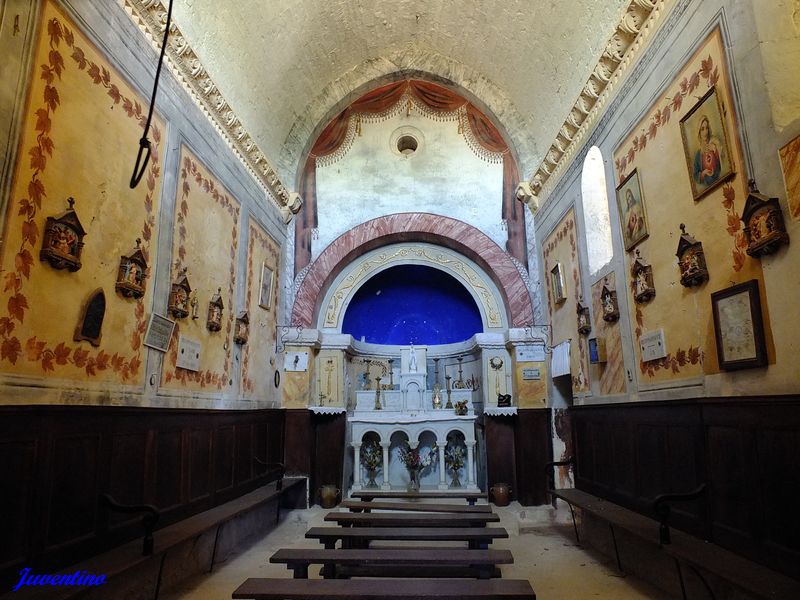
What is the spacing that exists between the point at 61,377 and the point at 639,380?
517cm

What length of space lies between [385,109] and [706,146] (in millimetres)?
7728

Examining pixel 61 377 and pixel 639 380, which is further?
pixel 639 380

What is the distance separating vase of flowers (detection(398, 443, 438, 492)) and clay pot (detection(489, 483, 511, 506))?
4.58ft

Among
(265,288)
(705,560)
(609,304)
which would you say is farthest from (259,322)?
(705,560)

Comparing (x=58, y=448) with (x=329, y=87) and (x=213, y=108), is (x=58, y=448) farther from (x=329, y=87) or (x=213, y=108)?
(x=329, y=87)

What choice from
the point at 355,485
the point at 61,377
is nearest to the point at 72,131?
the point at 61,377

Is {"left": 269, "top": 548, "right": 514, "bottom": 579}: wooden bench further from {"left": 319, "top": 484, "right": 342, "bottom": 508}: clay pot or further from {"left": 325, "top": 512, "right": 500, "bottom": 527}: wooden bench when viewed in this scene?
{"left": 319, "top": 484, "right": 342, "bottom": 508}: clay pot

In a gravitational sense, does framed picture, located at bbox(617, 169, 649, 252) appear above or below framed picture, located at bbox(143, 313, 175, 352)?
above

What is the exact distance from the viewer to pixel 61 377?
3775mm

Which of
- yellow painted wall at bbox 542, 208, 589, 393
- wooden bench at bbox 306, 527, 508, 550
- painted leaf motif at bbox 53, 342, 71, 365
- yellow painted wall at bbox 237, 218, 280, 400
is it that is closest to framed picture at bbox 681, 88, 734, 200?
yellow painted wall at bbox 542, 208, 589, 393

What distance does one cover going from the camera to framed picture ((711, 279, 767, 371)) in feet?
11.6

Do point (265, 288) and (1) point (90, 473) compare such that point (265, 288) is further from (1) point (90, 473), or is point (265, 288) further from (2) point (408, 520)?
(1) point (90, 473)

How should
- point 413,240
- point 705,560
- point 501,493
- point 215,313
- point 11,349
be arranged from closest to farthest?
point 11,349, point 705,560, point 215,313, point 501,493, point 413,240

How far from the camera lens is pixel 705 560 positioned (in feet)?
11.7
